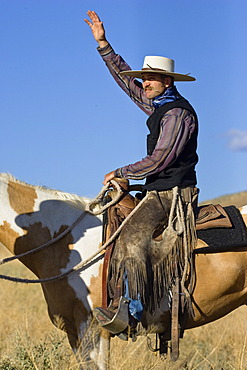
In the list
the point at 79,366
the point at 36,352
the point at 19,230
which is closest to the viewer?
the point at 79,366

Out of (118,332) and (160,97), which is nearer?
(118,332)

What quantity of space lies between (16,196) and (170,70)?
1885mm

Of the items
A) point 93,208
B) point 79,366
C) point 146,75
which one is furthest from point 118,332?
point 146,75

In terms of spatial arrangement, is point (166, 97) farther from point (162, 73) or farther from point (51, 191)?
point (51, 191)

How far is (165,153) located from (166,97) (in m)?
0.61

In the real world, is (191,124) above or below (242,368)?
above

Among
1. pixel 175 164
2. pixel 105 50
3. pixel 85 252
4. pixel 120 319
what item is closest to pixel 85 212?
pixel 85 252

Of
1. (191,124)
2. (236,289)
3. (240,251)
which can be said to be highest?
(191,124)

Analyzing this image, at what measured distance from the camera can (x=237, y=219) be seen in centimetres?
577

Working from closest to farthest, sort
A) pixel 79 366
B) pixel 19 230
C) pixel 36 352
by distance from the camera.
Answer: pixel 79 366 < pixel 19 230 < pixel 36 352

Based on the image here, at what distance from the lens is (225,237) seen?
5.61 metres

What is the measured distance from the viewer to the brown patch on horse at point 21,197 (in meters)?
5.68

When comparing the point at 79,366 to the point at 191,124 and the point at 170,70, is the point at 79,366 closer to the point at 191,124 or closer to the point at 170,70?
the point at 191,124

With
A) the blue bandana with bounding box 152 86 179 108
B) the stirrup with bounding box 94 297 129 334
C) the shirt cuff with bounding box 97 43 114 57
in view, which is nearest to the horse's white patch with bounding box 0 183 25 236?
the stirrup with bounding box 94 297 129 334
